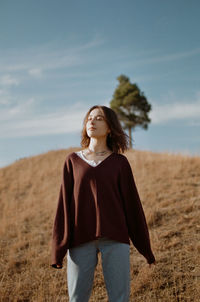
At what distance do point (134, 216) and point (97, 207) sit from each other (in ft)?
1.34

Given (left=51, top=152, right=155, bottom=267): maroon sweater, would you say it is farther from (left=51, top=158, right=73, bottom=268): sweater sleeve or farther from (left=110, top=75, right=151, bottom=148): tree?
(left=110, top=75, right=151, bottom=148): tree

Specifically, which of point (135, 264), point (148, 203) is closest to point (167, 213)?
point (148, 203)

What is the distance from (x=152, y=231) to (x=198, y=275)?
1.68 meters

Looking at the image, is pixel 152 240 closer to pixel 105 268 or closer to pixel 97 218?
pixel 105 268

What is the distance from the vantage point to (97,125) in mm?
2734

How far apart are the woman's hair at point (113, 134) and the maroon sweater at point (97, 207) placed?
0.23 meters

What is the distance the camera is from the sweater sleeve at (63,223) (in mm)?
2424

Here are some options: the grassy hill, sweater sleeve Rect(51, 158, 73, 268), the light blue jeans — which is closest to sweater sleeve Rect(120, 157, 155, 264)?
the light blue jeans

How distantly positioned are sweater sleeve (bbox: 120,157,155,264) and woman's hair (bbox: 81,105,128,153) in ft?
1.11

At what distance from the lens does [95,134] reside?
2.72 m

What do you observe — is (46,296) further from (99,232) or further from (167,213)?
(167,213)

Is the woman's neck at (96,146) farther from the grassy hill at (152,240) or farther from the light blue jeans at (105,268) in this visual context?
the grassy hill at (152,240)

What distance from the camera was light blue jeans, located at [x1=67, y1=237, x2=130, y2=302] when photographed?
2357 mm

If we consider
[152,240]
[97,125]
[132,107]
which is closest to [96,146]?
[97,125]
